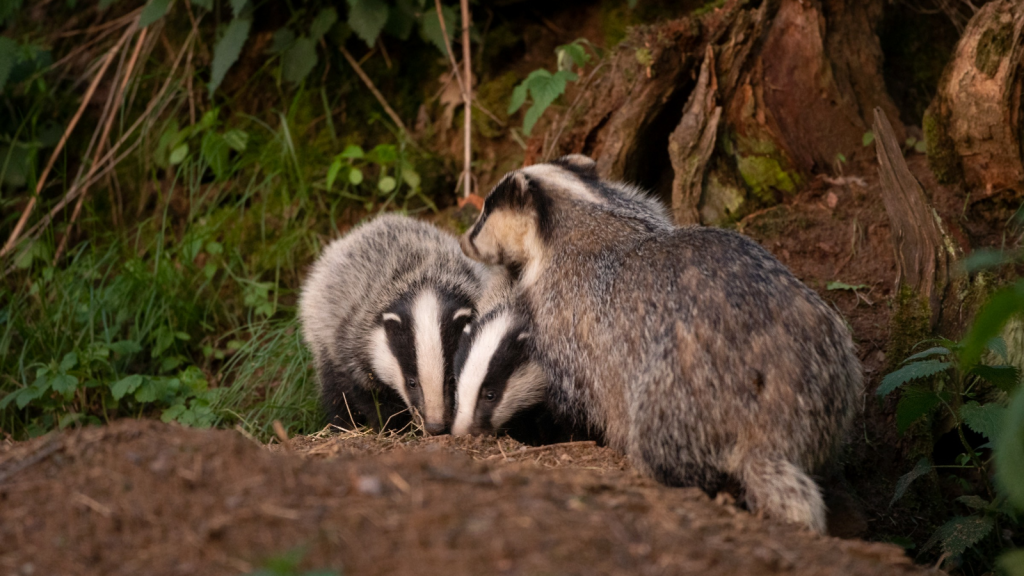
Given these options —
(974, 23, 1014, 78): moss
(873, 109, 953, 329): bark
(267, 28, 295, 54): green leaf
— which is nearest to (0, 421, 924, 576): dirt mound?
(873, 109, 953, 329): bark

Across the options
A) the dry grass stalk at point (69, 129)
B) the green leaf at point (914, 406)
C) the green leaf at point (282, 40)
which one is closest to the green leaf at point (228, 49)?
the green leaf at point (282, 40)

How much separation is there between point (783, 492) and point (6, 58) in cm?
567

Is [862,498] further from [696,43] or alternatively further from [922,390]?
[696,43]

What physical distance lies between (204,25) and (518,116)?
2.51 m

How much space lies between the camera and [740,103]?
4723mm

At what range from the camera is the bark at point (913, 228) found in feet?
12.5

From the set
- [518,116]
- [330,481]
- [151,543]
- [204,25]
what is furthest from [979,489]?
[204,25]

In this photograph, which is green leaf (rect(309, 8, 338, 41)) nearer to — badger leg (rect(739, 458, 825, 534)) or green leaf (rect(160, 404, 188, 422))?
green leaf (rect(160, 404, 188, 422))

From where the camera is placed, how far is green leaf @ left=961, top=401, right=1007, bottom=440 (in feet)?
10.0

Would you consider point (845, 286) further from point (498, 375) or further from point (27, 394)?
point (27, 394)

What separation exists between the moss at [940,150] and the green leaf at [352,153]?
3.54 meters

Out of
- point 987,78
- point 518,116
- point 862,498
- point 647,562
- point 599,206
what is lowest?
point 862,498

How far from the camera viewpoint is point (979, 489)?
12.0 ft

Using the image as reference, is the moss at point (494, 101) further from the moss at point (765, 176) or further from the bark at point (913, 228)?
the bark at point (913, 228)
